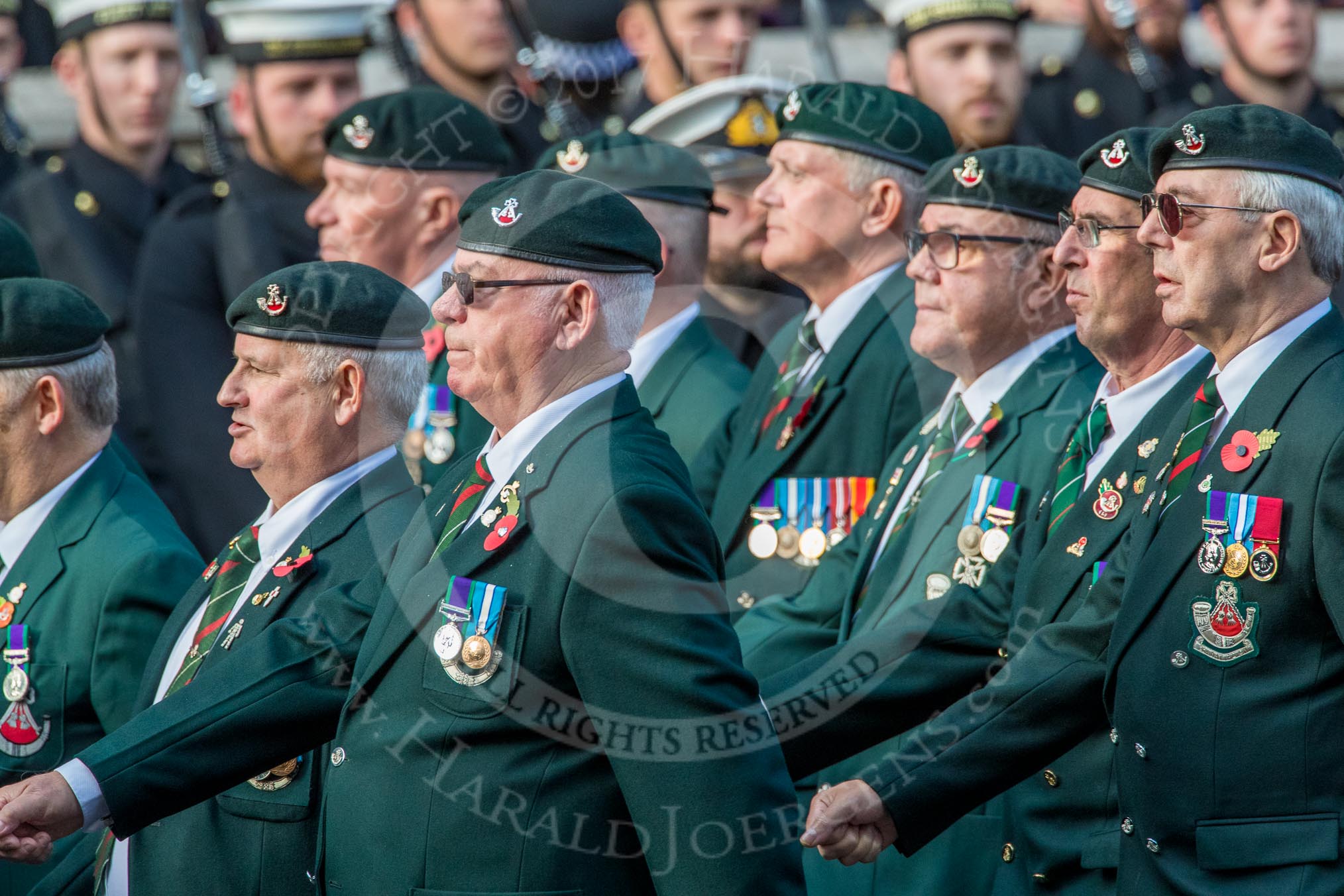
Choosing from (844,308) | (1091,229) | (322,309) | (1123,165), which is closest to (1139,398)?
(1091,229)

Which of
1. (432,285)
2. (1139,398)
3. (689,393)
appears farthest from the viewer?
(432,285)

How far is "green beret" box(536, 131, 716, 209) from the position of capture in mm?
6254

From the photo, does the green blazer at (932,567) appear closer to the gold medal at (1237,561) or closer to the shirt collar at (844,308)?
the shirt collar at (844,308)

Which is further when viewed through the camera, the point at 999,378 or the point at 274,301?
the point at 999,378

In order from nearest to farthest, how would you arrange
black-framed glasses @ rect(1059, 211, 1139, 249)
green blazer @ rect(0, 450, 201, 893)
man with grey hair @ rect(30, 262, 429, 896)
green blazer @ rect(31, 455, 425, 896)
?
green blazer @ rect(31, 455, 425, 896) → man with grey hair @ rect(30, 262, 429, 896) → black-framed glasses @ rect(1059, 211, 1139, 249) → green blazer @ rect(0, 450, 201, 893)

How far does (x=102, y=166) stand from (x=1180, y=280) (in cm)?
582

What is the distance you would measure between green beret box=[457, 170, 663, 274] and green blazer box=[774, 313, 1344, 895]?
1178 mm

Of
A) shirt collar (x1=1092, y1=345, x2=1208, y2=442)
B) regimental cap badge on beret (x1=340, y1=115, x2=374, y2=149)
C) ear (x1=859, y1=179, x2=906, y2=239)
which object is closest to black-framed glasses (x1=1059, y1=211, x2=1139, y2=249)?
shirt collar (x1=1092, y1=345, x2=1208, y2=442)

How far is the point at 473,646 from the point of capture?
353 centimetres

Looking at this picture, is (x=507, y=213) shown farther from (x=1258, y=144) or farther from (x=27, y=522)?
(x=27, y=522)

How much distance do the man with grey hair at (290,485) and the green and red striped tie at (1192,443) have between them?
1.65 m

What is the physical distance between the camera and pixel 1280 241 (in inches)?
150

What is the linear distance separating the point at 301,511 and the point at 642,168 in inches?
91.0

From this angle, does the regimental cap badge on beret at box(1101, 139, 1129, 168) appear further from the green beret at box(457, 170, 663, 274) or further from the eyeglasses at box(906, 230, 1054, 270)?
the green beret at box(457, 170, 663, 274)
